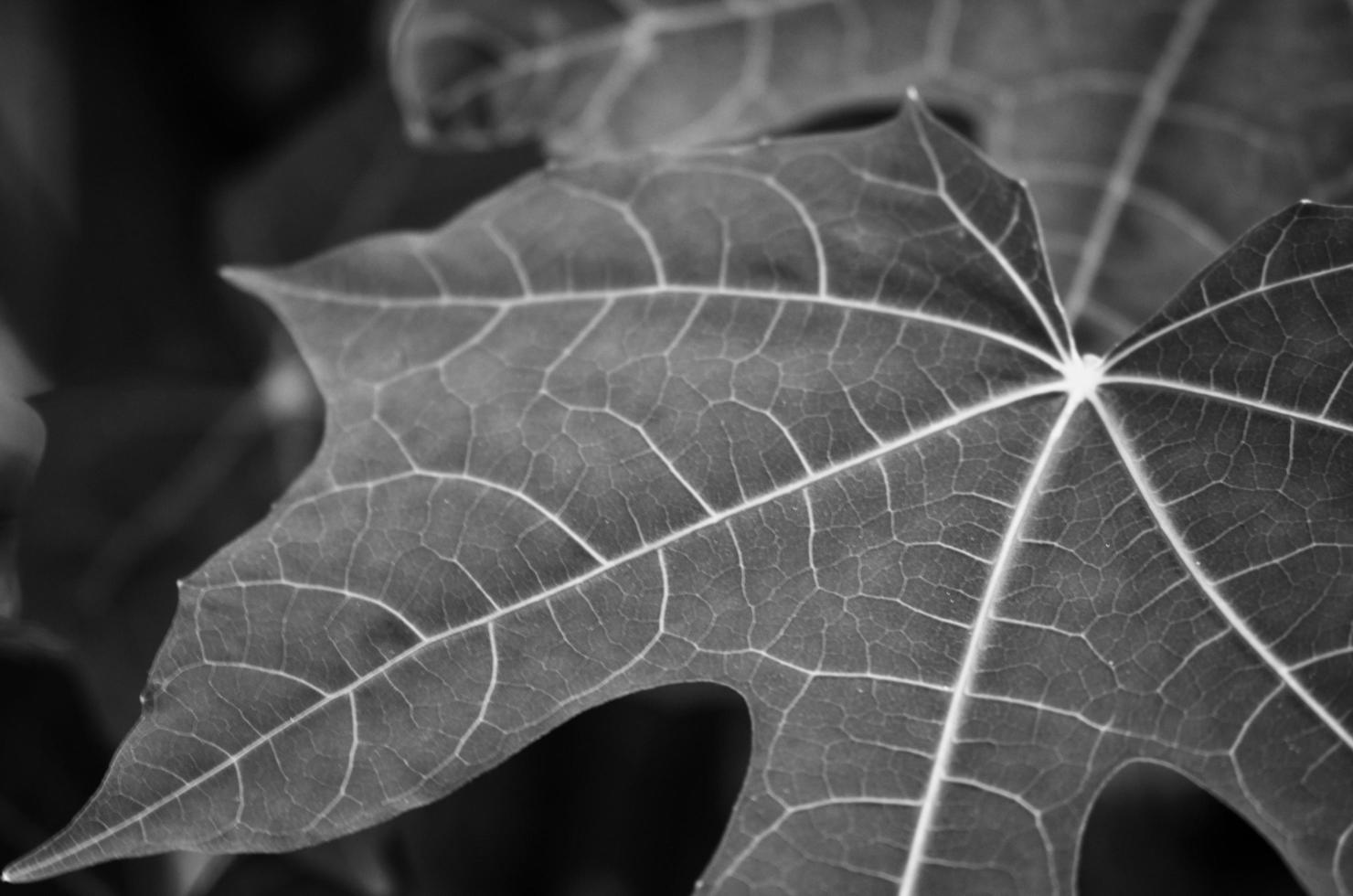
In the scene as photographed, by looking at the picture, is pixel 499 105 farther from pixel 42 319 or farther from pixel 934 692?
pixel 42 319

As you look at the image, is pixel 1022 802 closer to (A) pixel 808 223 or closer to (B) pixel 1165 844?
(A) pixel 808 223

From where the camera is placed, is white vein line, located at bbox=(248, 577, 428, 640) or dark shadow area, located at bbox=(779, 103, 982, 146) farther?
dark shadow area, located at bbox=(779, 103, 982, 146)

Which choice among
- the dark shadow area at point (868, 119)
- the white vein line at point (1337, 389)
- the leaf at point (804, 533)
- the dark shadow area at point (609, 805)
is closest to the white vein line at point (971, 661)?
the leaf at point (804, 533)

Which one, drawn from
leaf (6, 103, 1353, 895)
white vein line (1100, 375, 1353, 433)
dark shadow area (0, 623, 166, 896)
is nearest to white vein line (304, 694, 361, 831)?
leaf (6, 103, 1353, 895)

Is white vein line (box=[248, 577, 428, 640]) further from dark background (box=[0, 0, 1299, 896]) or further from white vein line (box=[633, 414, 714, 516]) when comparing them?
dark background (box=[0, 0, 1299, 896])

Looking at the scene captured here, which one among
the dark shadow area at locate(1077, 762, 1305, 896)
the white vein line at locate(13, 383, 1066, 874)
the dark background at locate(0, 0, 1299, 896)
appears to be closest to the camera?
the white vein line at locate(13, 383, 1066, 874)

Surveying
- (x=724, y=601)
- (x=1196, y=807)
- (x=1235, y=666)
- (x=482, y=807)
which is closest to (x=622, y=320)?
(x=724, y=601)
